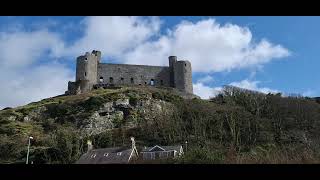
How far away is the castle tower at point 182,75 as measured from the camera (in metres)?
82.2

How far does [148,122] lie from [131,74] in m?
23.3

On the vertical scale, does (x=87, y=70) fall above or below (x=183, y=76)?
above

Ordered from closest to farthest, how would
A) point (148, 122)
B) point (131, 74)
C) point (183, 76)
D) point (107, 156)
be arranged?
point (107, 156) < point (148, 122) < point (183, 76) < point (131, 74)

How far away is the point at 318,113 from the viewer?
190 ft

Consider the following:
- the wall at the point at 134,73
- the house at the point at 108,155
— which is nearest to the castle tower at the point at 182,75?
the wall at the point at 134,73

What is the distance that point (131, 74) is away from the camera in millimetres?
83562

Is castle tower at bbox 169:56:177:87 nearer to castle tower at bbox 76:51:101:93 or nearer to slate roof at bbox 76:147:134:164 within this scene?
castle tower at bbox 76:51:101:93

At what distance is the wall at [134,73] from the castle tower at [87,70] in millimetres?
1391

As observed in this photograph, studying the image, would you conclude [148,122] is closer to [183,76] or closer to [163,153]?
[183,76]

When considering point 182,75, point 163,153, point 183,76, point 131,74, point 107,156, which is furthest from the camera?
point 131,74

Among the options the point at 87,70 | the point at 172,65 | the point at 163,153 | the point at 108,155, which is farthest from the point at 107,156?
the point at 172,65

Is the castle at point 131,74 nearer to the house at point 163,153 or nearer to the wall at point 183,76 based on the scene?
the wall at point 183,76

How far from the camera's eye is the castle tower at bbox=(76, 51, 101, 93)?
79.0 metres
